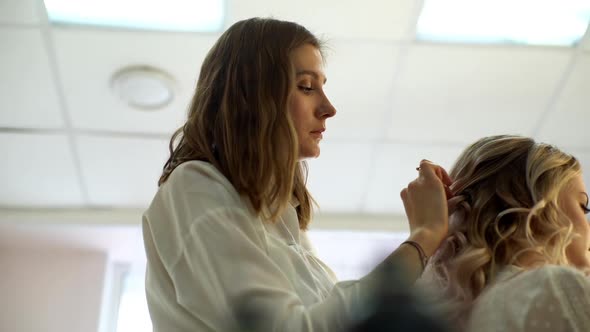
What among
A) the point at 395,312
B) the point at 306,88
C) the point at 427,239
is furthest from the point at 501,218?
the point at 395,312

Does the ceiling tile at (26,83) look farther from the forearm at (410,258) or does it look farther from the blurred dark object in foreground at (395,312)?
the blurred dark object in foreground at (395,312)

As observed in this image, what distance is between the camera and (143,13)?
2332mm

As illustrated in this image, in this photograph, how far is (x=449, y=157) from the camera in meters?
3.00

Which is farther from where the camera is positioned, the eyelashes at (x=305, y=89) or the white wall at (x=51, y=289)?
the white wall at (x=51, y=289)

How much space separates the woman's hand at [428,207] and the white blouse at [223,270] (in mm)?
161

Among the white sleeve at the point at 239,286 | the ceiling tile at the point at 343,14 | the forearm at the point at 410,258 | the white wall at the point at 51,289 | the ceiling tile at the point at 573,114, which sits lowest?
the white wall at the point at 51,289

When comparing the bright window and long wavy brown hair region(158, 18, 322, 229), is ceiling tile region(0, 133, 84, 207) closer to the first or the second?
the bright window

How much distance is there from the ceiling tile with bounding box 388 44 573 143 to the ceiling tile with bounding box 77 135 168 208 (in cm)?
88

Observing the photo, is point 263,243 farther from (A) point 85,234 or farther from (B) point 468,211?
(A) point 85,234

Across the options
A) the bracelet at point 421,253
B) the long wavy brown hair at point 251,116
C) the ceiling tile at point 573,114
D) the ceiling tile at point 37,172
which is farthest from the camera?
the ceiling tile at point 37,172

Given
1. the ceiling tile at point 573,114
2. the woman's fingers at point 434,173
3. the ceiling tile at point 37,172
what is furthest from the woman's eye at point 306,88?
the ceiling tile at point 37,172

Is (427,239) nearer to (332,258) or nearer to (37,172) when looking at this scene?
(37,172)

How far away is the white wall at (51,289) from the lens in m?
3.27

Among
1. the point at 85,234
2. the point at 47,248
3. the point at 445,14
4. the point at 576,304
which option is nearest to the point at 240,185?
the point at 576,304
